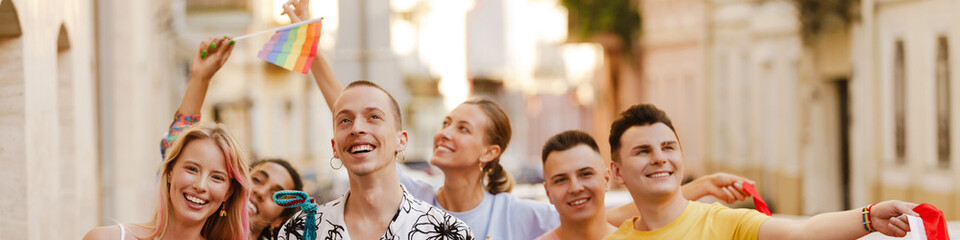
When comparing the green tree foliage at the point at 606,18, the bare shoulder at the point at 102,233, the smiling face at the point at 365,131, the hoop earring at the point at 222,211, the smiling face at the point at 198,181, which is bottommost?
the bare shoulder at the point at 102,233

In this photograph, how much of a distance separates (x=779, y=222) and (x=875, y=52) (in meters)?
12.2

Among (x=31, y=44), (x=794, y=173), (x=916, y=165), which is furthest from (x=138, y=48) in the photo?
(x=794, y=173)

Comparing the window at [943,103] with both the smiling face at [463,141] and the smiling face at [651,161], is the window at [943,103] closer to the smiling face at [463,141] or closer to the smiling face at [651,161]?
the smiling face at [463,141]

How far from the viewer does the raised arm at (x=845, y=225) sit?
11.4 feet

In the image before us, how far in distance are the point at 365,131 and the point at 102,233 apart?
1.00 m

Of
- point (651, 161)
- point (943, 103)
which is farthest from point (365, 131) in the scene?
point (943, 103)

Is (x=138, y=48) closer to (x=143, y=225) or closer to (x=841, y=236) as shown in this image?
(x=143, y=225)

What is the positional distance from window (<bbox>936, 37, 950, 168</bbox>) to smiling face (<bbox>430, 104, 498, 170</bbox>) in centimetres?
902

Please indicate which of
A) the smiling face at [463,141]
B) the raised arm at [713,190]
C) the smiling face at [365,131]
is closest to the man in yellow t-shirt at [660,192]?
the raised arm at [713,190]

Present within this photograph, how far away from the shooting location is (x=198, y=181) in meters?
4.11

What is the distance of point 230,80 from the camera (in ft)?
101

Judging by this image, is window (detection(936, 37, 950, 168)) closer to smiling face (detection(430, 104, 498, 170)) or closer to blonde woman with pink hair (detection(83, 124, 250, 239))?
smiling face (detection(430, 104, 498, 170))

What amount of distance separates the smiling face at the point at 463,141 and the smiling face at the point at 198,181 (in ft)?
4.96

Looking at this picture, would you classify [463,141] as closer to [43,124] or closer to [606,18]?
[43,124]
